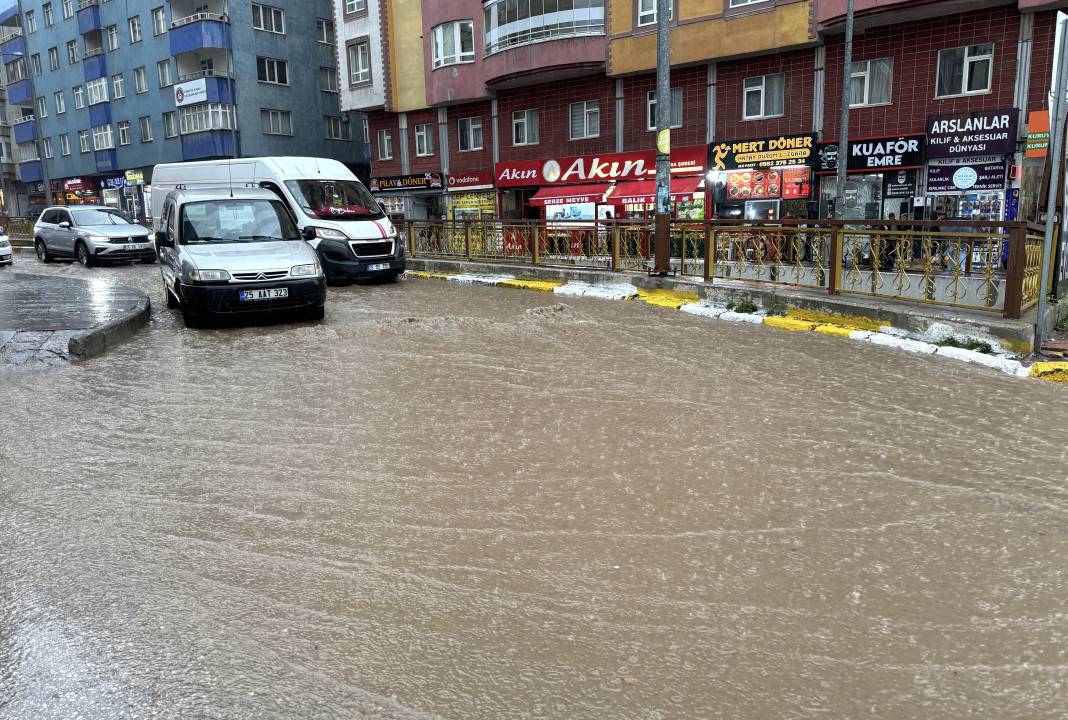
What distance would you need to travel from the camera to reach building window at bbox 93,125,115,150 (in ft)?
155

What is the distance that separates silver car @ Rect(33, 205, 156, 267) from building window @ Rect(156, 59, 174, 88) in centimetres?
2168

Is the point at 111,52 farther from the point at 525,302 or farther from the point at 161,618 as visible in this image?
the point at 161,618

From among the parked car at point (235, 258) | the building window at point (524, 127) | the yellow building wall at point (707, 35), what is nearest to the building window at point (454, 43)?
the building window at point (524, 127)

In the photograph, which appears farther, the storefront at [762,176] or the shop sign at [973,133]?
the storefront at [762,176]

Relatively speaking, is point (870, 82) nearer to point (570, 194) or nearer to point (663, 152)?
point (570, 194)

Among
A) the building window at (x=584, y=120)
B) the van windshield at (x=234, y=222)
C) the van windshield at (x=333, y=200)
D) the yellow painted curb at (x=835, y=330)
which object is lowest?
the yellow painted curb at (x=835, y=330)

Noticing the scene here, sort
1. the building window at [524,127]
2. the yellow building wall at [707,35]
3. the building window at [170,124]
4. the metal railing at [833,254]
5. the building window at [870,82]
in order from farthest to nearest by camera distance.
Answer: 1. the building window at [170,124]
2. the building window at [524,127]
3. the yellow building wall at [707,35]
4. the building window at [870,82]
5. the metal railing at [833,254]

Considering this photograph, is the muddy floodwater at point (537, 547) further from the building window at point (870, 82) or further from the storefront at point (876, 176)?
the building window at point (870, 82)

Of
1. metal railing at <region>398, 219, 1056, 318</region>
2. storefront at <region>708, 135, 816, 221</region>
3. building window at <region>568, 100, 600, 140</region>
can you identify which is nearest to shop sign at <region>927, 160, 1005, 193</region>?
storefront at <region>708, 135, 816, 221</region>

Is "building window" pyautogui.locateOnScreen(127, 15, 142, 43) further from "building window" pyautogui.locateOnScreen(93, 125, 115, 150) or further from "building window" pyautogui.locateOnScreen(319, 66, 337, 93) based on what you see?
"building window" pyautogui.locateOnScreen(319, 66, 337, 93)

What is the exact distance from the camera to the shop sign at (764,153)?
73.2ft

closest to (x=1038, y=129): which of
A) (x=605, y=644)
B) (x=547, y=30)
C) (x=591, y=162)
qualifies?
(x=591, y=162)

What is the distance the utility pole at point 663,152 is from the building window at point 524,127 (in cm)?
1576

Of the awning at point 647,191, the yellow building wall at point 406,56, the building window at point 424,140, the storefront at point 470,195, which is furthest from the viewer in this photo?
the building window at point 424,140
